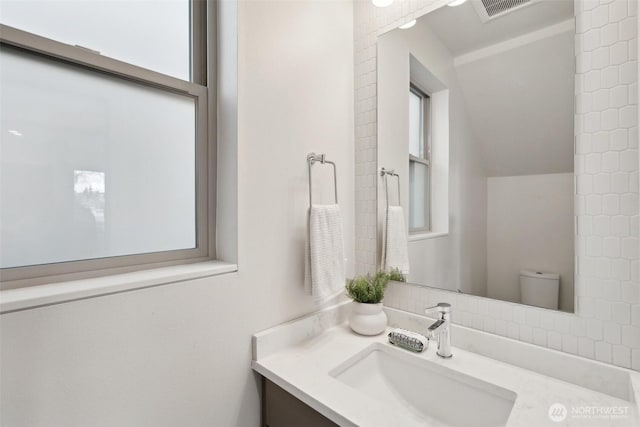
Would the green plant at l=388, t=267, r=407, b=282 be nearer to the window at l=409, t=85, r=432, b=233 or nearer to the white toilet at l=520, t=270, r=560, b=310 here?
the window at l=409, t=85, r=432, b=233

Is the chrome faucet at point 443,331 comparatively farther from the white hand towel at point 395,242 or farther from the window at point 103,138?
the window at point 103,138

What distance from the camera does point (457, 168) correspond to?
4.01ft

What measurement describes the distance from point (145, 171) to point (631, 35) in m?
1.46

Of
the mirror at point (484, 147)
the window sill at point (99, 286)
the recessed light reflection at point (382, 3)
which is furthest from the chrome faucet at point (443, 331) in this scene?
the recessed light reflection at point (382, 3)

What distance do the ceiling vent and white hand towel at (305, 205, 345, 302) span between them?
2.94 ft

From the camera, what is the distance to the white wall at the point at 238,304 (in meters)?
0.69

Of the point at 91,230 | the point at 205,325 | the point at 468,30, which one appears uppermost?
the point at 468,30

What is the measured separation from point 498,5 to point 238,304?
Result: 1.39 metres

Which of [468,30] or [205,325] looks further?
[468,30]

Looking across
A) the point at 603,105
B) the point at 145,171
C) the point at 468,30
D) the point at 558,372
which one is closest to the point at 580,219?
the point at 603,105

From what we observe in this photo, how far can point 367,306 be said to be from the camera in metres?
1.25

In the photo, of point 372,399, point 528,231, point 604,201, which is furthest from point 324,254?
point 604,201

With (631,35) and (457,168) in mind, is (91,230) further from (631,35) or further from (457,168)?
(631,35)

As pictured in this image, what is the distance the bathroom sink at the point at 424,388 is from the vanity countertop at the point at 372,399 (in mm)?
19
